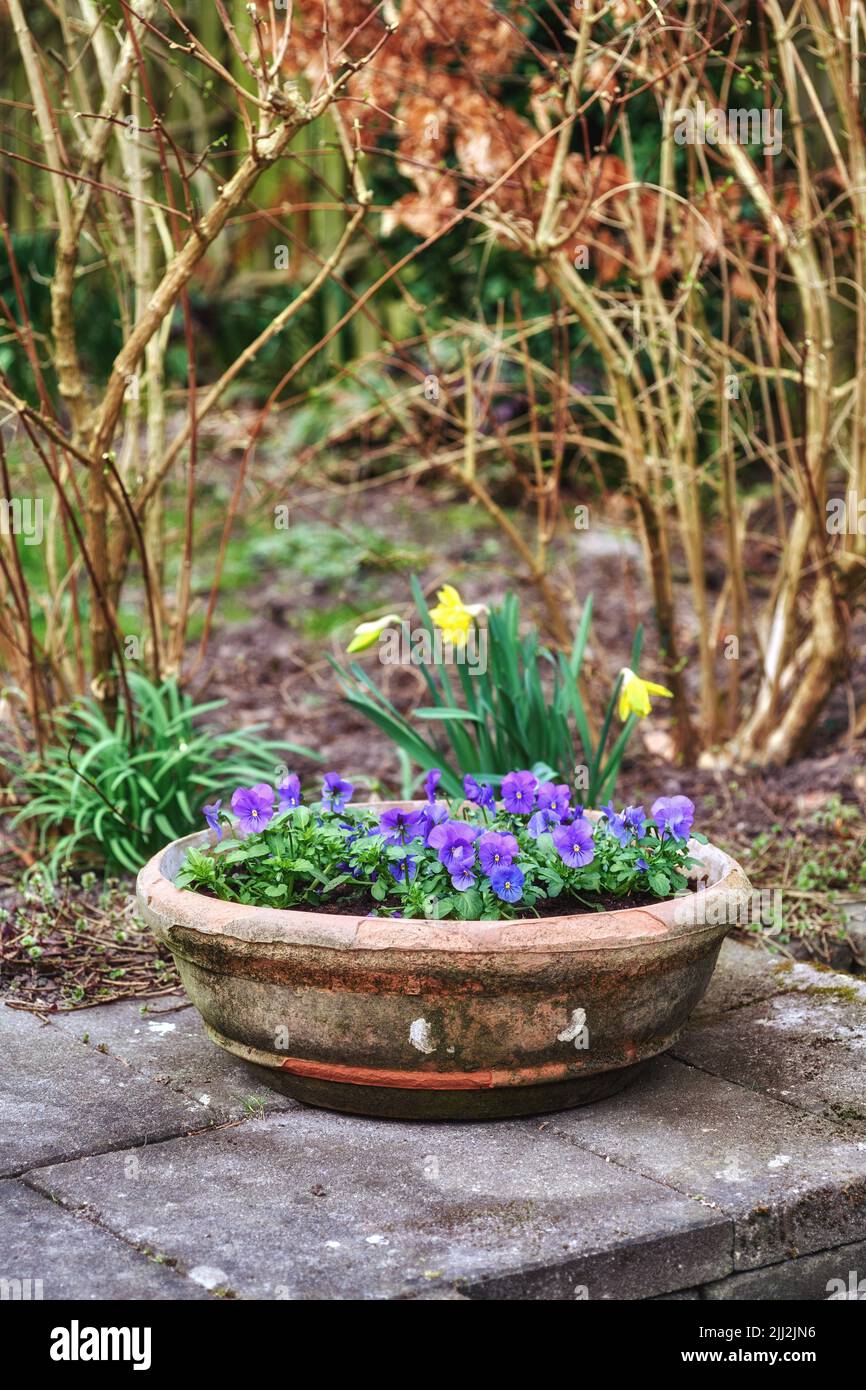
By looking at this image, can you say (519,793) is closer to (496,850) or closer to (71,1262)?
(496,850)

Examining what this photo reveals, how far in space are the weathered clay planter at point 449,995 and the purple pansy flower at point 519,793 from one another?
1.35 ft

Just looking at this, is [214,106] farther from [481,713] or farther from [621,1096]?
[621,1096]

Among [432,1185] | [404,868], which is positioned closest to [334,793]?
[404,868]

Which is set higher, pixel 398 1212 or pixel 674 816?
pixel 674 816

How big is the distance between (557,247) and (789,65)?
951mm

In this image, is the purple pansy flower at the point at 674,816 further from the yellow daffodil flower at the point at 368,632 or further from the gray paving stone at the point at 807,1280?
the yellow daffodil flower at the point at 368,632

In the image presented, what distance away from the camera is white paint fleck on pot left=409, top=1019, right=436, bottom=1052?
2576mm

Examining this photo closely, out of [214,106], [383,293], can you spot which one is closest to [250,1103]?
[383,293]

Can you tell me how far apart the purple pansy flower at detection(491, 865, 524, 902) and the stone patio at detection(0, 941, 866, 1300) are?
42cm

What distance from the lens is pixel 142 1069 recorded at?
2.98 metres

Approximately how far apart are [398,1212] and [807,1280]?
68cm

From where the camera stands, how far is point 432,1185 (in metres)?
2.48

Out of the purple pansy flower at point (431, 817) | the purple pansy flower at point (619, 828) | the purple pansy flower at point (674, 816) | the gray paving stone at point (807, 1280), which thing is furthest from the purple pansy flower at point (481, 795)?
the gray paving stone at point (807, 1280)
